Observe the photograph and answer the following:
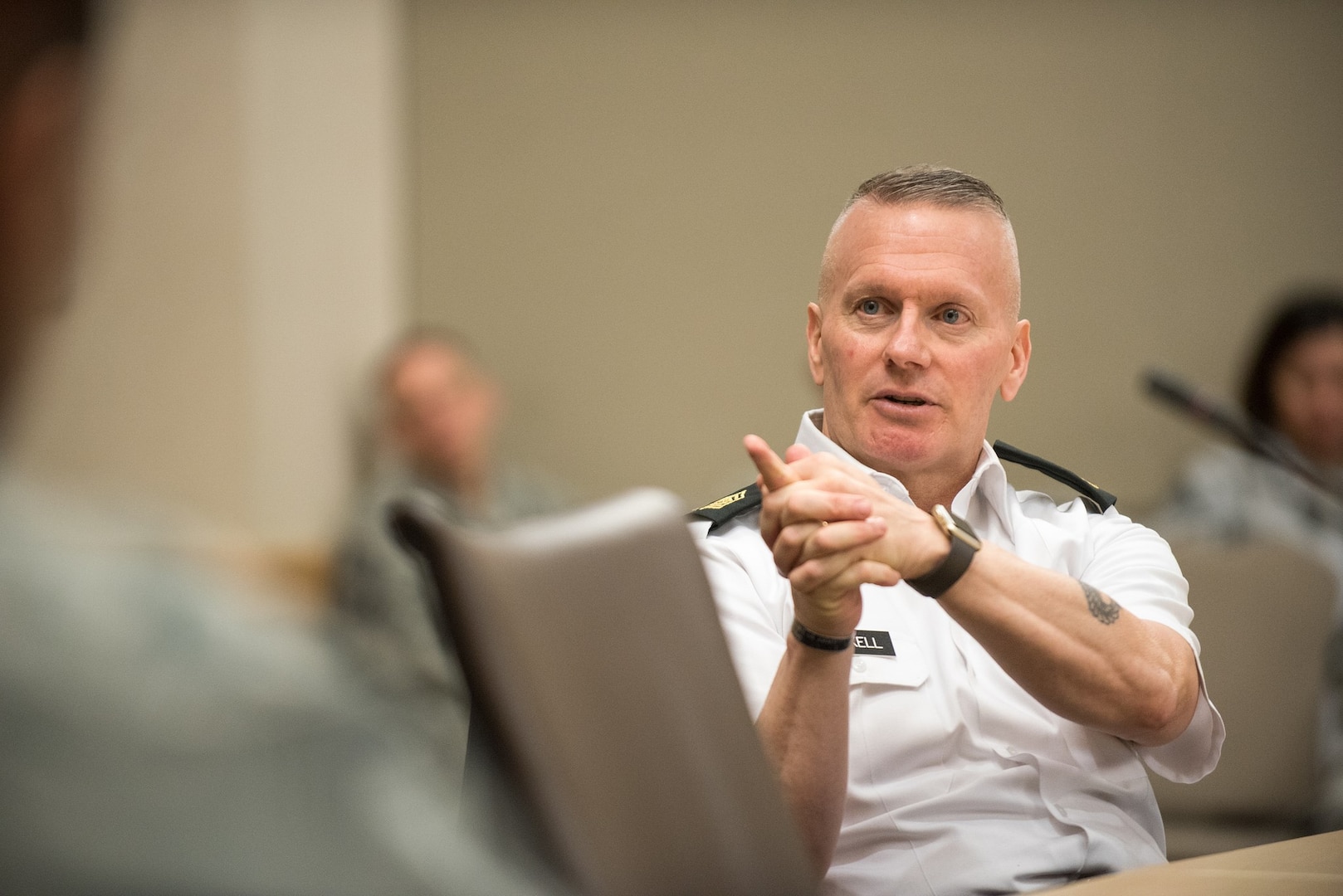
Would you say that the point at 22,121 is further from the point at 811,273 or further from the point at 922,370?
the point at 811,273

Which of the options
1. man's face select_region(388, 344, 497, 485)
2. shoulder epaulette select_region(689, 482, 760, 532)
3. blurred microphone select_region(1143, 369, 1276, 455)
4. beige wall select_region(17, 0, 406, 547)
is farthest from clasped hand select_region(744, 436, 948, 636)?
beige wall select_region(17, 0, 406, 547)

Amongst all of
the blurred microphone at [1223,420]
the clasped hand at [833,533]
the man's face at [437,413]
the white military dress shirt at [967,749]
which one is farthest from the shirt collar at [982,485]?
the man's face at [437,413]

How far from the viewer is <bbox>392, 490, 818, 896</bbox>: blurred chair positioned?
0.76 m

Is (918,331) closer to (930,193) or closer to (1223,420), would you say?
(930,193)

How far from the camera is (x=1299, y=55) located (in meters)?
2.94

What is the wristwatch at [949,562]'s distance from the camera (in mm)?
1065

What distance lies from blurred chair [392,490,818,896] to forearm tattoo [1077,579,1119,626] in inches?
17.2

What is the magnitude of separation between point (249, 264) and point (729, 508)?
258cm

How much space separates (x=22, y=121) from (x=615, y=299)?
9.69ft

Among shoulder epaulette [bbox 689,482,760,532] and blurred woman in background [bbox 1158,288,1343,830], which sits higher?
shoulder epaulette [bbox 689,482,760,532]

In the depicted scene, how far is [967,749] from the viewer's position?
1.22 meters

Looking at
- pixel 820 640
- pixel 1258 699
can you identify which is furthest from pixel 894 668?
pixel 1258 699

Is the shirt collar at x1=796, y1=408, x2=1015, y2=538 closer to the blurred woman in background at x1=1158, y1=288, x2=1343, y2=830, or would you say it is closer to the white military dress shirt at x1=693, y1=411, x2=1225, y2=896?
the white military dress shirt at x1=693, y1=411, x2=1225, y2=896

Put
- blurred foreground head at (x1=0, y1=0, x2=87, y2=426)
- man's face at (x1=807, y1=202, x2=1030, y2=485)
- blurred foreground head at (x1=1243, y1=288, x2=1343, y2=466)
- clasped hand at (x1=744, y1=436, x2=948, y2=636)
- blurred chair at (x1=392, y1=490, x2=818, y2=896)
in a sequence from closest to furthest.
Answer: blurred foreground head at (x1=0, y1=0, x2=87, y2=426), blurred chair at (x1=392, y1=490, x2=818, y2=896), clasped hand at (x1=744, y1=436, x2=948, y2=636), man's face at (x1=807, y1=202, x2=1030, y2=485), blurred foreground head at (x1=1243, y1=288, x2=1343, y2=466)
